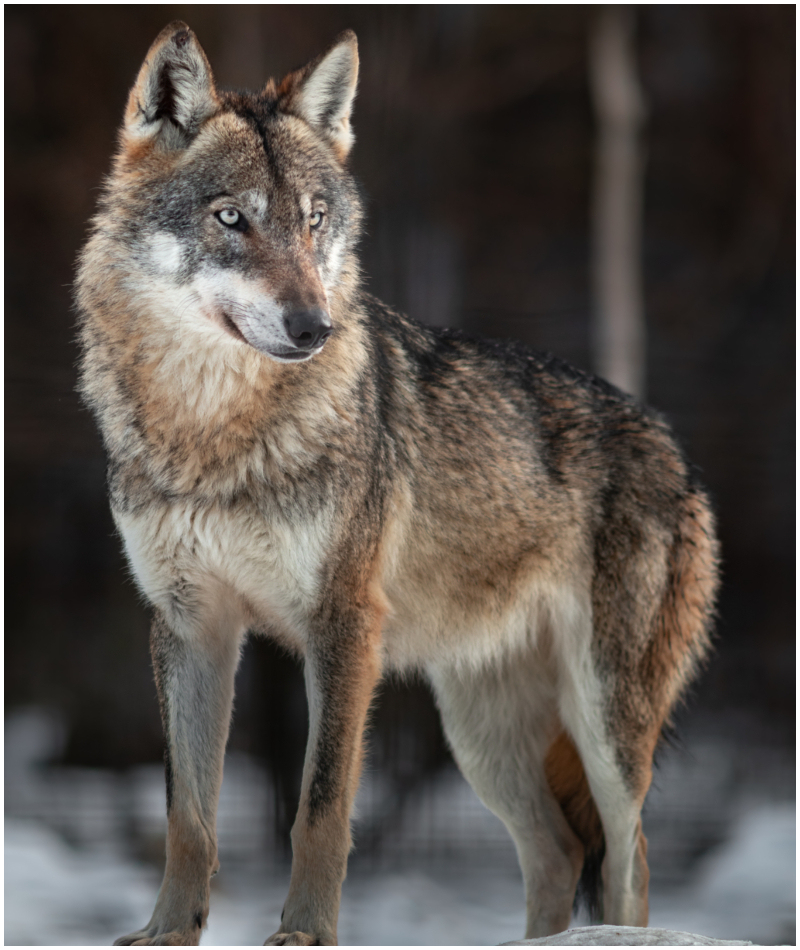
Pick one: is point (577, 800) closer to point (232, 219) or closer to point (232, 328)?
point (232, 328)

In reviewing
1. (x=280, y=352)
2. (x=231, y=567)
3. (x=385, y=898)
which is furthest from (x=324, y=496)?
(x=385, y=898)

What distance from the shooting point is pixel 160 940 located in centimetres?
229

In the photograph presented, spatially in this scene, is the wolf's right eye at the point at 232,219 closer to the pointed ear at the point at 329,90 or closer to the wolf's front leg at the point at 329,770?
the pointed ear at the point at 329,90

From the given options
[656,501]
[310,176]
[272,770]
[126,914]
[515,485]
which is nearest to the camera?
[310,176]

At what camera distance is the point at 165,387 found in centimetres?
240

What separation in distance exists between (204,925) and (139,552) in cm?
92

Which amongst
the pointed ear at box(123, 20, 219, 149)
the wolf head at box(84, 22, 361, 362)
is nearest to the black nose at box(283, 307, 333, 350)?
the wolf head at box(84, 22, 361, 362)

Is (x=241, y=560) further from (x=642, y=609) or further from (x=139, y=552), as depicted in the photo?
(x=642, y=609)

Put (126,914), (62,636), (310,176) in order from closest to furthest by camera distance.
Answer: (310,176), (126,914), (62,636)

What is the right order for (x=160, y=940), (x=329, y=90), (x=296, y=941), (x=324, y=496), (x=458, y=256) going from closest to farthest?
(x=296, y=941) < (x=160, y=940) < (x=324, y=496) < (x=329, y=90) < (x=458, y=256)

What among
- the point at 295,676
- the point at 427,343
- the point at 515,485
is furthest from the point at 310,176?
the point at 295,676

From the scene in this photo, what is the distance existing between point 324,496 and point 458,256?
161 inches

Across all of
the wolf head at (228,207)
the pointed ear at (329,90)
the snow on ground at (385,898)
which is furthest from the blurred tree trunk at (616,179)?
the wolf head at (228,207)

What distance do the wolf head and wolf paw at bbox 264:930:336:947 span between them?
1.28 metres
